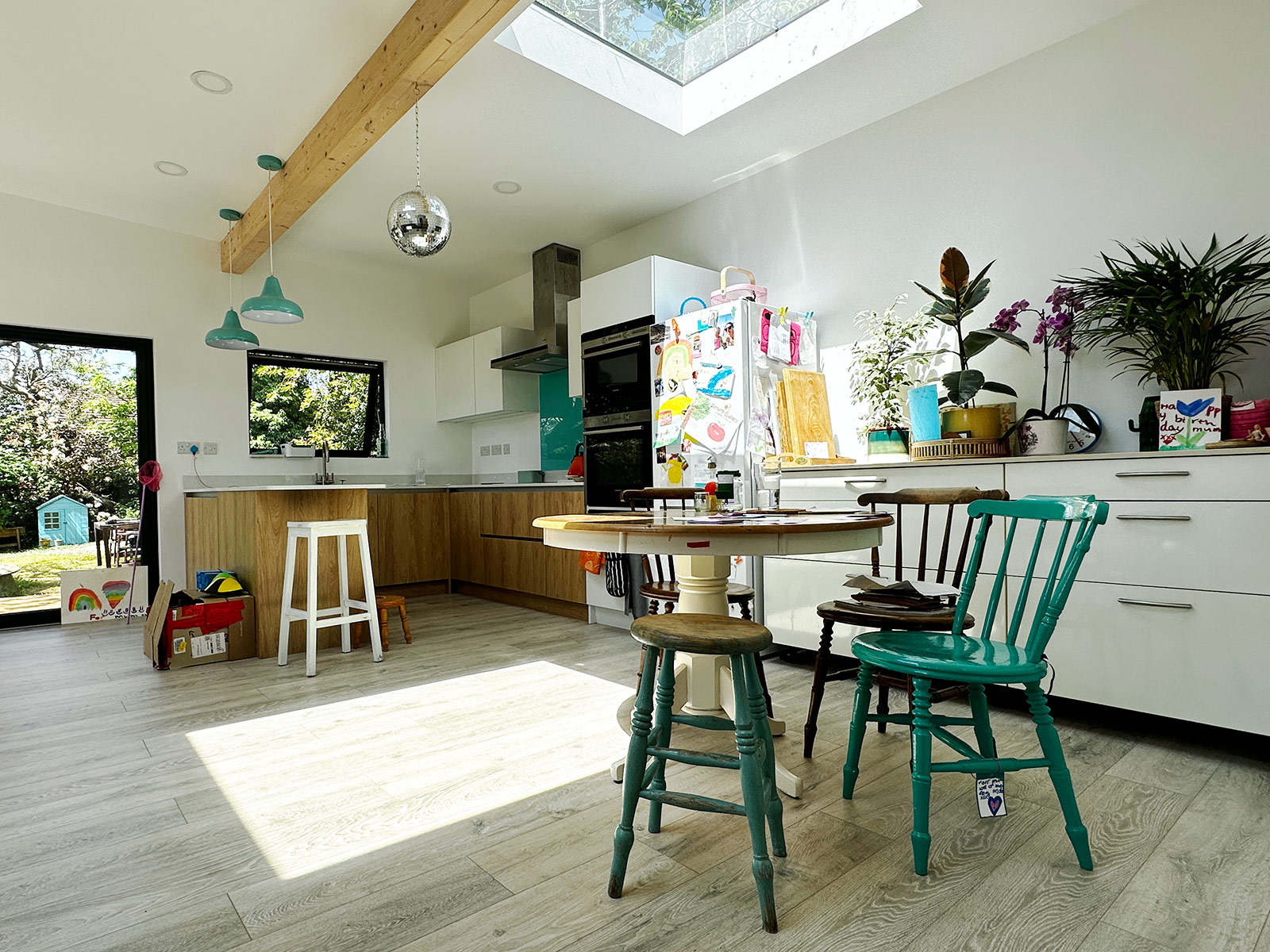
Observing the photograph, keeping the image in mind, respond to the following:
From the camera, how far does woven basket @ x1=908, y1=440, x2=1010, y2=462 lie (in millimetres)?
2736

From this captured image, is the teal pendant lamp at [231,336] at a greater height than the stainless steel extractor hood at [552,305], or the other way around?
the stainless steel extractor hood at [552,305]

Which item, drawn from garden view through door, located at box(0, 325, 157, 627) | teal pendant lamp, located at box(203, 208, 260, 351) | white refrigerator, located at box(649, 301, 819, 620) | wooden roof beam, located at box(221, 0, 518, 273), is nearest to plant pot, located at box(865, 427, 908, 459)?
white refrigerator, located at box(649, 301, 819, 620)

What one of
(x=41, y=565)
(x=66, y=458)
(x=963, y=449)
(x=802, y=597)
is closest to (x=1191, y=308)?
(x=963, y=449)

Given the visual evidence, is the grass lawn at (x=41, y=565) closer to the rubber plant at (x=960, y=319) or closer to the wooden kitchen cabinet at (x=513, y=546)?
the wooden kitchen cabinet at (x=513, y=546)

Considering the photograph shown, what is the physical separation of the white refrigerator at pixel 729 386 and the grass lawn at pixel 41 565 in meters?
4.18

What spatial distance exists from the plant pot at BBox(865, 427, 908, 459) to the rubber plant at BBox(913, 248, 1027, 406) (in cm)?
25

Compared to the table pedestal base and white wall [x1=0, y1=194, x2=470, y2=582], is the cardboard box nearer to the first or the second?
white wall [x1=0, y1=194, x2=470, y2=582]

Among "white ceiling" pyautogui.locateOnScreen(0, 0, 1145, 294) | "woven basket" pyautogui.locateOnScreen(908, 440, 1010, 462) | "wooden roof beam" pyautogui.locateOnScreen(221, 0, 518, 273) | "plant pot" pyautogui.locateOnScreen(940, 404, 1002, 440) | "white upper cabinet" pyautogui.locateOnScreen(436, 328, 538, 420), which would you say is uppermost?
"white ceiling" pyautogui.locateOnScreen(0, 0, 1145, 294)

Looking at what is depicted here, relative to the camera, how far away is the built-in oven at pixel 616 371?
418 cm

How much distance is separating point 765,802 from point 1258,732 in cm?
158

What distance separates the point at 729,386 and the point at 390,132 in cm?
227

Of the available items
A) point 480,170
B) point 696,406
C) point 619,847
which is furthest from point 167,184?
point 619,847

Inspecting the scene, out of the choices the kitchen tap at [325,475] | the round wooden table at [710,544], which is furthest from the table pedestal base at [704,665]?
the kitchen tap at [325,475]

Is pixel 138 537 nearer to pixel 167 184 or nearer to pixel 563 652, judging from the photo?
pixel 167 184
